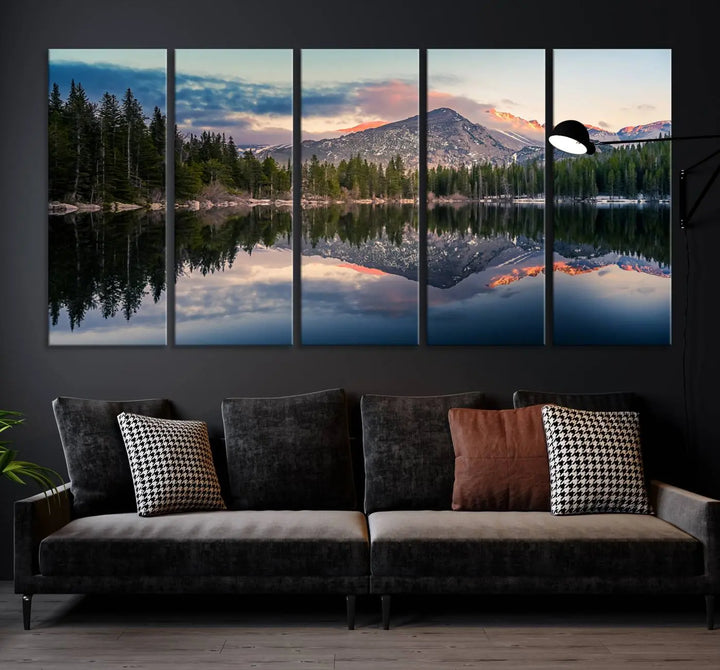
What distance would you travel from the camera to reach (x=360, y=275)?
483 cm

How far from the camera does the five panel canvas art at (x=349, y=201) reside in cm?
480

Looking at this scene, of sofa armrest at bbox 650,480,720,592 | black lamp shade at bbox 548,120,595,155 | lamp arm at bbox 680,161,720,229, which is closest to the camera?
sofa armrest at bbox 650,480,720,592

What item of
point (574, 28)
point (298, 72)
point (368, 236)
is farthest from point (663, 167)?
point (298, 72)

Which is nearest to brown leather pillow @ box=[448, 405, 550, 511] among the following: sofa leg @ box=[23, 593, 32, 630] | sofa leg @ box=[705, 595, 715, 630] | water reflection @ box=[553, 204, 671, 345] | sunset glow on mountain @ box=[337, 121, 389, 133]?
water reflection @ box=[553, 204, 671, 345]

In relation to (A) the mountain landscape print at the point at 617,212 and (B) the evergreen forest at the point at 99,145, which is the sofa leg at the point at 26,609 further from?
(A) the mountain landscape print at the point at 617,212

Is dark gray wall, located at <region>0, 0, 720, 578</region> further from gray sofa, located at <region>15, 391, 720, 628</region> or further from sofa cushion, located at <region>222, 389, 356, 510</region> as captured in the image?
gray sofa, located at <region>15, 391, 720, 628</region>

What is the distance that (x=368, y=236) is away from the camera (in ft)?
15.9

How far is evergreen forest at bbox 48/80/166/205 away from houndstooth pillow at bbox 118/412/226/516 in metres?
1.27

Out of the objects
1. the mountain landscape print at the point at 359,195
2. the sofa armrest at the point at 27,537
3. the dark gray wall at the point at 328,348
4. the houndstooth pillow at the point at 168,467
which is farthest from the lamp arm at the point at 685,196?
the sofa armrest at the point at 27,537

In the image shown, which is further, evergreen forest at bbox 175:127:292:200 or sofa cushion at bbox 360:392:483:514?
evergreen forest at bbox 175:127:292:200

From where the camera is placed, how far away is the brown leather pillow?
428 centimetres

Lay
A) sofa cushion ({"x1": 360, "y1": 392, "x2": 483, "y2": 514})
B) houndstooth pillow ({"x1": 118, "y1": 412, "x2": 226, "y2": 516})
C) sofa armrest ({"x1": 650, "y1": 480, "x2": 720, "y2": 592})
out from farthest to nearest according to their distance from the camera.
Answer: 1. sofa cushion ({"x1": 360, "y1": 392, "x2": 483, "y2": 514})
2. houndstooth pillow ({"x1": 118, "y1": 412, "x2": 226, "y2": 516})
3. sofa armrest ({"x1": 650, "y1": 480, "x2": 720, "y2": 592})

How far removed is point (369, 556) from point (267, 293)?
1610mm

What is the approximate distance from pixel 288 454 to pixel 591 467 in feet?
4.75
